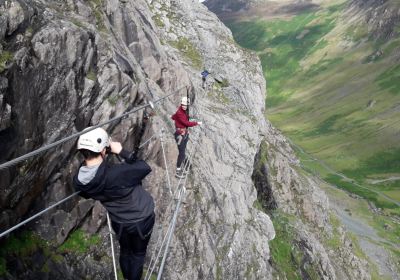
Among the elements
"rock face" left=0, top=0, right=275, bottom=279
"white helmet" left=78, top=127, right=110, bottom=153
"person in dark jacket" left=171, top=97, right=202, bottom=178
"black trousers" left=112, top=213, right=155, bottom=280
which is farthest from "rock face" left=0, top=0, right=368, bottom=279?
"white helmet" left=78, top=127, right=110, bottom=153

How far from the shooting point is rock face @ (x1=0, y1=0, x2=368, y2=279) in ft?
54.1

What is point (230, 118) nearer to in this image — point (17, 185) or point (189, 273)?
point (189, 273)

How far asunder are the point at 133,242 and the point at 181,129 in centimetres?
1486

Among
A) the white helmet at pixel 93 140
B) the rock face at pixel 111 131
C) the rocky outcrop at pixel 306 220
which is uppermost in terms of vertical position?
the white helmet at pixel 93 140

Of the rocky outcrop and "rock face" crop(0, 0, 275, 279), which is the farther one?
the rocky outcrop

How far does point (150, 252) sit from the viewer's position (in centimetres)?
2288

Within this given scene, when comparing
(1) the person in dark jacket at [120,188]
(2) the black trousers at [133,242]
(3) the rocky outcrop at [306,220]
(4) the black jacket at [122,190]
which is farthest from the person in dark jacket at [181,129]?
(3) the rocky outcrop at [306,220]

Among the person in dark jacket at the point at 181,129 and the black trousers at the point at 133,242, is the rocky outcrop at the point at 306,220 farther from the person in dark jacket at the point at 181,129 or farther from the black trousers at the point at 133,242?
the black trousers at the point at 133,242

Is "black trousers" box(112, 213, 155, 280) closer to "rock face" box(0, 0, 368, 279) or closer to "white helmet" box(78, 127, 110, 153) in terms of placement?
"white helmet" box(78, 127, 110, 153)

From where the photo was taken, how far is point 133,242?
11391 mm

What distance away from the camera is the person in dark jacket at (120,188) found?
9.80m

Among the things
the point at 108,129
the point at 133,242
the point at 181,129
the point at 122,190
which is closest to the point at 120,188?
the point at 122,190

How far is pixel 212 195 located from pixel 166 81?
10201mm

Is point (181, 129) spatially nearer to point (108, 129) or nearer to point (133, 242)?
point (108, 129)
